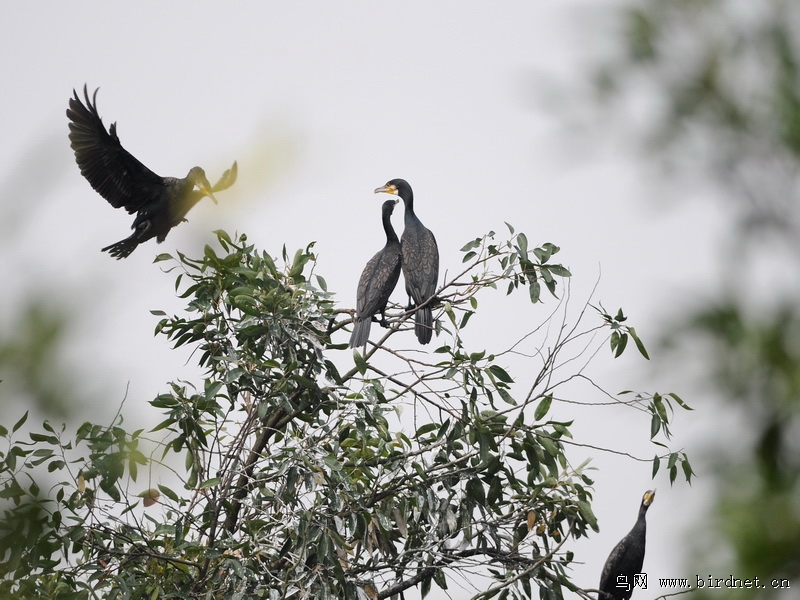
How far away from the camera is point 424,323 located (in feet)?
16.3

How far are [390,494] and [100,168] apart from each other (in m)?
3.15

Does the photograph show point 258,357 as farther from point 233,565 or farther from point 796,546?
point 796,546

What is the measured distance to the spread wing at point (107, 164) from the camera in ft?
18.4

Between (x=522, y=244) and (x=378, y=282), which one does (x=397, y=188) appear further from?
(x=522, y=244)

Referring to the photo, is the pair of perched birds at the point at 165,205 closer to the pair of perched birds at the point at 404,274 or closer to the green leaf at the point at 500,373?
the pair of perched birds at the point at 404,274

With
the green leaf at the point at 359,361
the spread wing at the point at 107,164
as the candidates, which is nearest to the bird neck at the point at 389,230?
the spread wing at the point at 107,164

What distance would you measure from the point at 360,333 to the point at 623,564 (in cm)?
246

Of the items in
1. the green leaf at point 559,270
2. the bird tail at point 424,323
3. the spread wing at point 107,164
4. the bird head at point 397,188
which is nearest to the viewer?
the green leaf at point 559,270

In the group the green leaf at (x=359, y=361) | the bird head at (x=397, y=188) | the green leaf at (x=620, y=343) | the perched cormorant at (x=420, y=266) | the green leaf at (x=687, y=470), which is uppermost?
the bird head at (x=397, y=188)

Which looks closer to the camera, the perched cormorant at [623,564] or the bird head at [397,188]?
the perched cormorant at [623,564]

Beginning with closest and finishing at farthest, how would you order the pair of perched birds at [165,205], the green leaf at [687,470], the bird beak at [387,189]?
the green leaf at [687,470] → the pair of perched birds at [165,205] → the bird beak at [387,189]

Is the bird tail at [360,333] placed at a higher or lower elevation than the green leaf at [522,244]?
lower

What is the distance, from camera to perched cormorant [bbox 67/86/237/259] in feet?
18.7

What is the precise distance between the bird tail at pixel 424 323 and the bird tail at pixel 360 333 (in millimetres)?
269
